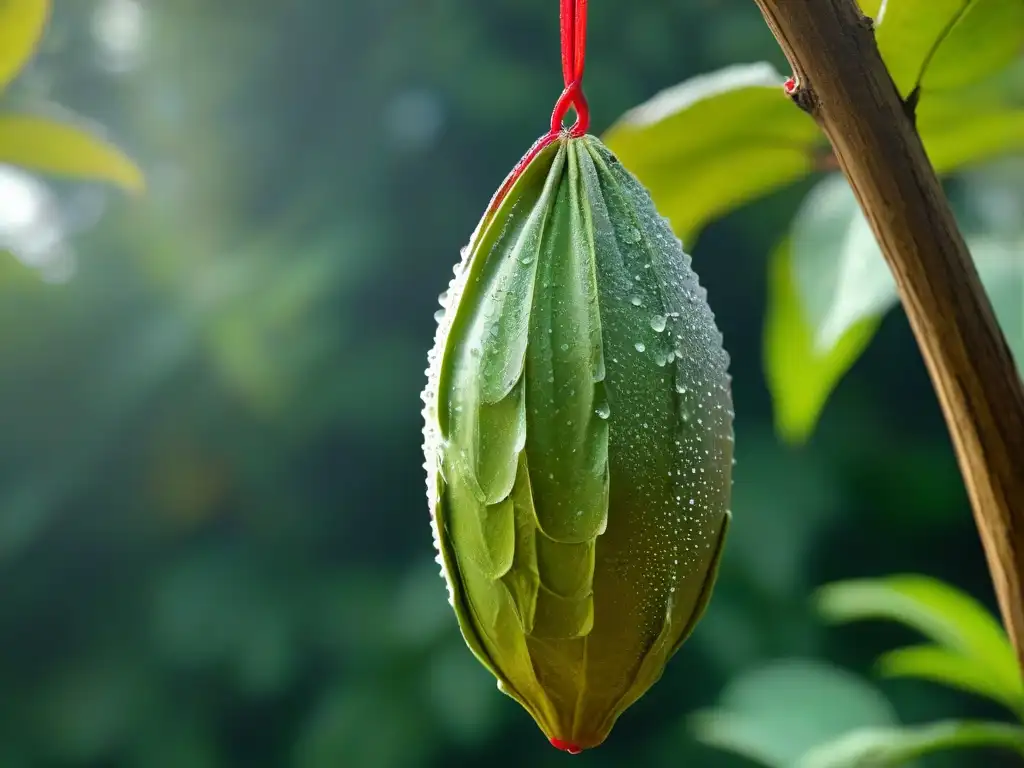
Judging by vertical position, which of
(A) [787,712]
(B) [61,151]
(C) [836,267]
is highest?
(B) [61,151]

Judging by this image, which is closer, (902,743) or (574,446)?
(574,446)

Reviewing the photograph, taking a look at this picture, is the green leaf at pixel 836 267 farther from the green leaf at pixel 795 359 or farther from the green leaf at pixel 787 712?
the green leaf at pixel 787 712

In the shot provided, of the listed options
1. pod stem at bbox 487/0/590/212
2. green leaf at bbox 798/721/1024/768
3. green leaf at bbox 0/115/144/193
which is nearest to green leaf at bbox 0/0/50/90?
green leaf at bbox 0/115/144/193

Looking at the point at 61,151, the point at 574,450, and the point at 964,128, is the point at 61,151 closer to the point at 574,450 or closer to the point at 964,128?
the point at 574,450

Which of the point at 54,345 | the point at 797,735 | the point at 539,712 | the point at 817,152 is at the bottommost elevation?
the point at 797,735

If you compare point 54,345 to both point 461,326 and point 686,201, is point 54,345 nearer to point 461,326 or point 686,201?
point 686,201

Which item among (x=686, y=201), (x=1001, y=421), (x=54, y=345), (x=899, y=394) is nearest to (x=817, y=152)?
(x=686, y=201)

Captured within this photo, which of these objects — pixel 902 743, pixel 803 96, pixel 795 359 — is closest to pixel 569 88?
pixel 803 96
